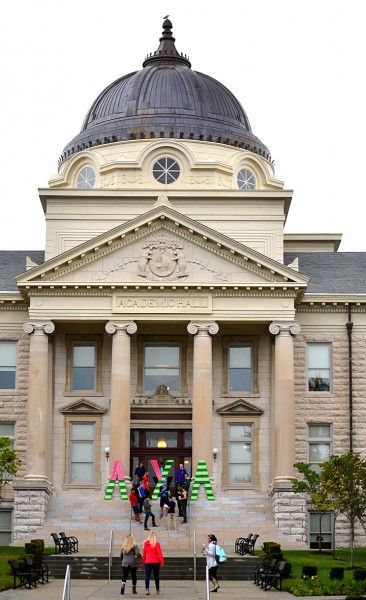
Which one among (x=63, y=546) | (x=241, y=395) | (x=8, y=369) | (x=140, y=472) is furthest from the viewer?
(x=8, y=369)

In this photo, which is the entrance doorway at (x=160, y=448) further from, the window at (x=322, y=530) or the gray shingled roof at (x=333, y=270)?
the gray shingled roof at (x=333, y=270)

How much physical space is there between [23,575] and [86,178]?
105ft

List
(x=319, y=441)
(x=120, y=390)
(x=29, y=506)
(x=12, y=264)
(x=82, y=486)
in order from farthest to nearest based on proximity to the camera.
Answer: (x=12, y=264)
(x=319, y=441)
(x=82, y=486)
(x=120, y=390)
(x=29, y=506)

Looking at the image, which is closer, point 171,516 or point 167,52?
point 171,516

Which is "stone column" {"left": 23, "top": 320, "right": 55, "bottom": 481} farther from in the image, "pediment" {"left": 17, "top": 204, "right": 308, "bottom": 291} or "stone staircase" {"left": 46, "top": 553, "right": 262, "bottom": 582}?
"stone staircase" {"left": 46, "top": 553, "right": 262, "bottom": 582}

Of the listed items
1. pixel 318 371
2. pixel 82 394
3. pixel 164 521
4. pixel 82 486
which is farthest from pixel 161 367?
pixel 164 521

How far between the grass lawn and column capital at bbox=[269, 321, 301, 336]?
10.0 m

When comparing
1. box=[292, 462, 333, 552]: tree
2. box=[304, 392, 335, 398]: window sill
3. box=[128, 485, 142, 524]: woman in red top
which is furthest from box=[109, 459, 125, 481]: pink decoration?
box=[304, 392, 335, 398]: window sill

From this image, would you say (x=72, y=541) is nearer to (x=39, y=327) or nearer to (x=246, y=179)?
(x=39, y=327)

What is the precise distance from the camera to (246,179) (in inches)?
2650

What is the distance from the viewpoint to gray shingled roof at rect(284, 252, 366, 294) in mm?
61094

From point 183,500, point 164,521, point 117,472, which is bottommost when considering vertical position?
point 164,521

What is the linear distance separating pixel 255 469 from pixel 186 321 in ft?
23.9

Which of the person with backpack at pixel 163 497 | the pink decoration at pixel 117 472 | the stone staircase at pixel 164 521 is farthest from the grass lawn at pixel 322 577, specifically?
the pink decoration at pixel 117 472
